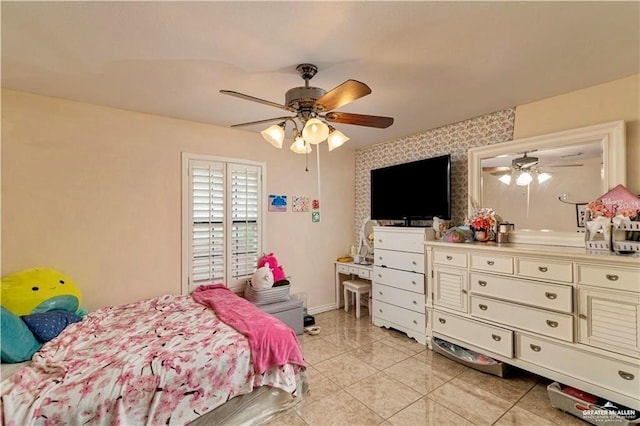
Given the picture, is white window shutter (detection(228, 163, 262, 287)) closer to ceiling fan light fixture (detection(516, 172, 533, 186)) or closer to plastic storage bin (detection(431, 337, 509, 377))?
plastic storage bin (detection(431, 337, 509, 377))

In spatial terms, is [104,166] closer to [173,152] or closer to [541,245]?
[173,152]

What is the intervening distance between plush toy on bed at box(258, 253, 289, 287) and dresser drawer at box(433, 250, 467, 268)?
1776mm

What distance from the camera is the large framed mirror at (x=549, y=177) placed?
2303 mm

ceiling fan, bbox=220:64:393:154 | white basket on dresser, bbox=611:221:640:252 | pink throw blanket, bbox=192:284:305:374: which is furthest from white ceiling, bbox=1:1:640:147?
pink throw blanket, bbox=192:284:305:374

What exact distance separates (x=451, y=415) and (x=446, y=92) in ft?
8.44

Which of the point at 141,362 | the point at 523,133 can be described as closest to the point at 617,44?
the point at 523,133

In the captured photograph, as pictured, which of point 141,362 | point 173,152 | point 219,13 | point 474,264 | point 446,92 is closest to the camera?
point 219,13

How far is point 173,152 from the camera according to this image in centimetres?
312

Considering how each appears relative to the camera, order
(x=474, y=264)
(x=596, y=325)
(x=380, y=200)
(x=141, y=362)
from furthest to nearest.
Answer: (x=380, y=200), (x=474, y=264), (x=596, y=325), (x=141, y=362)

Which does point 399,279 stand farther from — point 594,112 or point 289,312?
point 594,112

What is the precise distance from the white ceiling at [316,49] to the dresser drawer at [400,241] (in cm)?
146

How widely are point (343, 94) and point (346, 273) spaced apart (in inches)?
121

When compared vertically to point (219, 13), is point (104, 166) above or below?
below

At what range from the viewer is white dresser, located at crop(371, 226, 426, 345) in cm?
315
